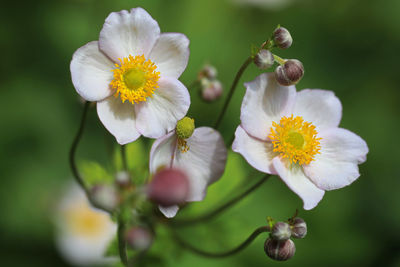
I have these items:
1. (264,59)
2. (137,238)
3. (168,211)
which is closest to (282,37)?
(264,59)

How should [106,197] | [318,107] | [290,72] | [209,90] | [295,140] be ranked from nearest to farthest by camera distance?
[106,197], [290,72], [295,140], [318,107], [209,90]

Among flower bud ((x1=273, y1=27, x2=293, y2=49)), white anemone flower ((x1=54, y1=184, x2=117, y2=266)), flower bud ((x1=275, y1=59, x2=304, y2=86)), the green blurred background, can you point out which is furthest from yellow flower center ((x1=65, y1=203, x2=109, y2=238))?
flower bud ((x1=273, y1=27, x2=293, y2=49))

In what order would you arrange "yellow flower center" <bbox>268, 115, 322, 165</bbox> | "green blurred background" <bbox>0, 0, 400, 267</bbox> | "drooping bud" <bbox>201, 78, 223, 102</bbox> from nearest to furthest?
"yellow flower center" <bbox>268, 115, 322, 165</bbox>
"drooping bud" <bbox>201, 78, 223, 102</bbox>
"green blurred background" <bbox>0, 0, 400, 267</bbox>

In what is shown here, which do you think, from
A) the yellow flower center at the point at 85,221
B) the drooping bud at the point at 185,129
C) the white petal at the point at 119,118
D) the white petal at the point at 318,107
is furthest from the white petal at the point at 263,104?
the yellow flower center at the point at 85,221

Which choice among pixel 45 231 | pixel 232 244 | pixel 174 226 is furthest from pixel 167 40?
pixel 45 231

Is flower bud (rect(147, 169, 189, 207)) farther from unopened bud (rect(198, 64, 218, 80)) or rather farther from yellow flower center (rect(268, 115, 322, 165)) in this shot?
unopened bud (rect(198, 64, 218, 80))

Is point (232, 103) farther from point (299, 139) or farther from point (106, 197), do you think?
point (106, 197)

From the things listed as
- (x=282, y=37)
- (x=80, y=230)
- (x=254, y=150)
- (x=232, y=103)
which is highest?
(x=282, y=37)
